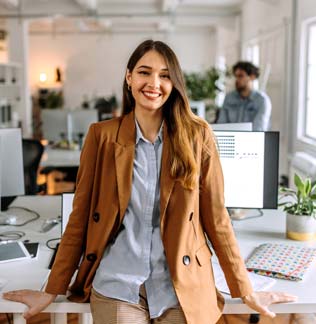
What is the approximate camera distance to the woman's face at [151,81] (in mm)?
1391

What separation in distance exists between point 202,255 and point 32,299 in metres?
0.53

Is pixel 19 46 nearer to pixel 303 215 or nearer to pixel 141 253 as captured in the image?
pixel 303 215

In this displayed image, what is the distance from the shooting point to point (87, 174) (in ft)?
4.66

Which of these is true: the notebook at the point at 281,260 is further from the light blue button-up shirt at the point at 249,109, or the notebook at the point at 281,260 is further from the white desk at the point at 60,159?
the white desk at the point at 60,159

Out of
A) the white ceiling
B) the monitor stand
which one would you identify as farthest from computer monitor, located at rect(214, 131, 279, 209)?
the white ceiling

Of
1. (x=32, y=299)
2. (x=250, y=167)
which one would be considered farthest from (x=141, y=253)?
(x=250, y=167)

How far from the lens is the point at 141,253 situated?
4.52ft

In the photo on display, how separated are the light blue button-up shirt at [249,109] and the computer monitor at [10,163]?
2.43 metres

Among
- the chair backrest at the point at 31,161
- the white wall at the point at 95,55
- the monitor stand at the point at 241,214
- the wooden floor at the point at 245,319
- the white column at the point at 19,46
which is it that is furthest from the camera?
the white wall at the point at 95,55

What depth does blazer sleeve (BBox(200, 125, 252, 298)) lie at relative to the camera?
1.44m

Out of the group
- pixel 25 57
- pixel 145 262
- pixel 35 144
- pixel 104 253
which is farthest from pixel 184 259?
pixel 25 57

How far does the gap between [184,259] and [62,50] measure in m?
11.9

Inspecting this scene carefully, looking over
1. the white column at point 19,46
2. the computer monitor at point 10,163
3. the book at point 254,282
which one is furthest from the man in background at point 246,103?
the white column at point 19,46

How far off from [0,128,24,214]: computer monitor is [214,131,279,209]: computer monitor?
0.96 m
